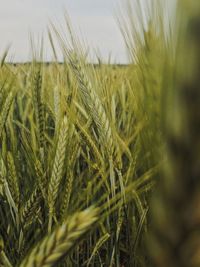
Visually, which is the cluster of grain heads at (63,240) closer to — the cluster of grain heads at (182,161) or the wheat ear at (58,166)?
the cluster of grain heads at (182,161)

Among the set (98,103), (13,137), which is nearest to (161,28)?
(98,103)

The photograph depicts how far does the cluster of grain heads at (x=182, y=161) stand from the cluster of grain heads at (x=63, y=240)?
7cm

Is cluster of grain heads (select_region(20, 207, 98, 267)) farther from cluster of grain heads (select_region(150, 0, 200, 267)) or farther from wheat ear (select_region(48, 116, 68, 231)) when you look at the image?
wheat ear (select_region(48, 116, 68, 231))

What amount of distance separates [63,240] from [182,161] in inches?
5.5

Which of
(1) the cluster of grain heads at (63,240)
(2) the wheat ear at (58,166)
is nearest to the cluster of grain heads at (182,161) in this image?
(1) the cluster of grain heads at (63,240)

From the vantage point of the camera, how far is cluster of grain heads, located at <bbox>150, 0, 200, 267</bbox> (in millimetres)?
323

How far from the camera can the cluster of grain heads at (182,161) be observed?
32 centimetres

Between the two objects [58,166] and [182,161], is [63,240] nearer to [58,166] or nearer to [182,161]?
[182,161]

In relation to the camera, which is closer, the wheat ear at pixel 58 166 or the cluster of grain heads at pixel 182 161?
the cluster of grain heads at pixel 182 161

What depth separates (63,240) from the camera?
416 millimetres

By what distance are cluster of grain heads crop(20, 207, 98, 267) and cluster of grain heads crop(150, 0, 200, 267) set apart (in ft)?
0.23

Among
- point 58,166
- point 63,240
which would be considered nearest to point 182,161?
point 63,240

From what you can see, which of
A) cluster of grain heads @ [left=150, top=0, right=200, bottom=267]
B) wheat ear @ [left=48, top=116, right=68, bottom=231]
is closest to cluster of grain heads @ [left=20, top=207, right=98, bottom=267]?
cluster of grain heads @ [left=150, top=0, right=200, bottom=267]

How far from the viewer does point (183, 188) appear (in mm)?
335
